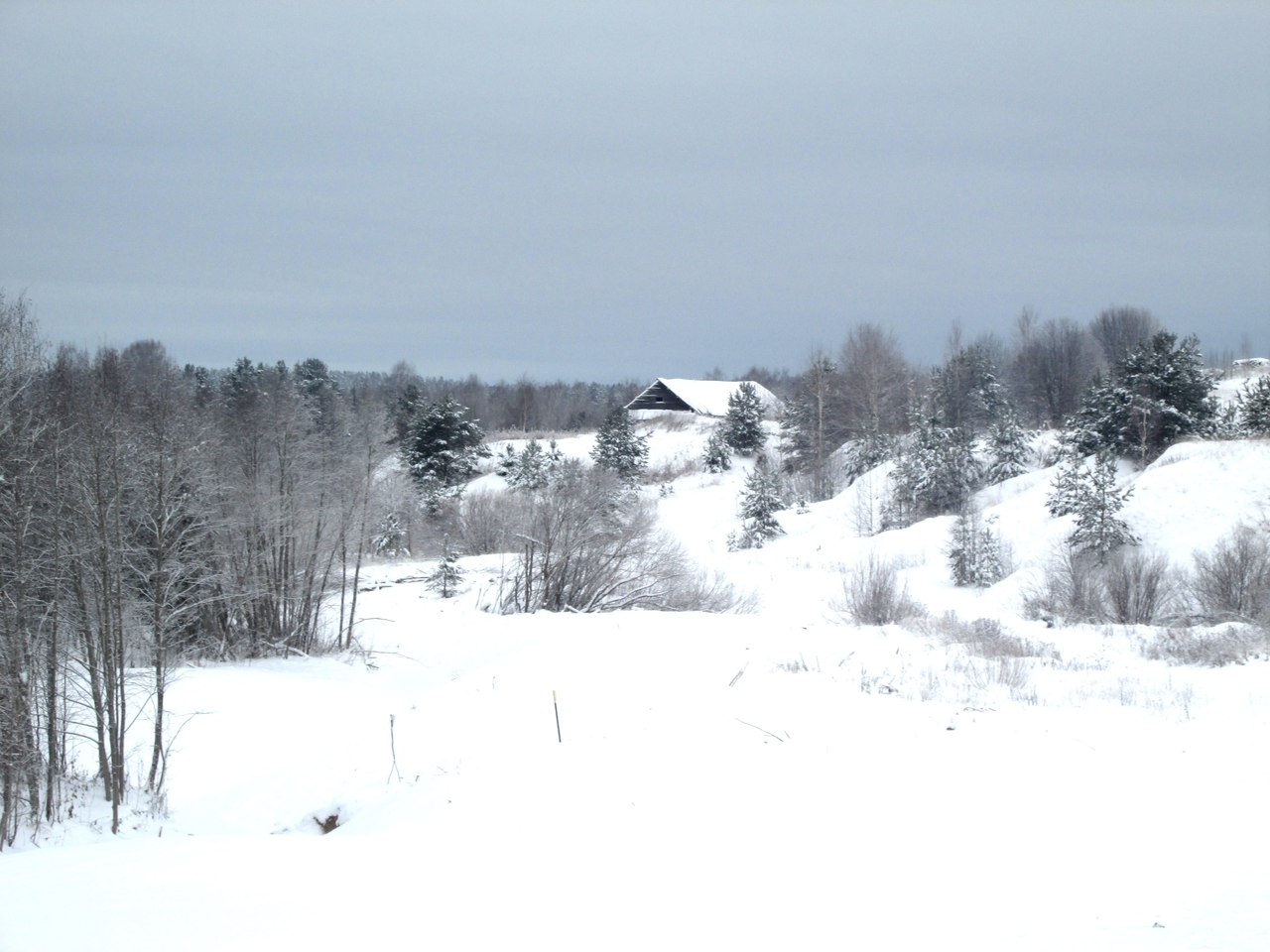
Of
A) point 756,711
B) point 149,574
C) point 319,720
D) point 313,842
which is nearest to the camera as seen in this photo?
point 313,842

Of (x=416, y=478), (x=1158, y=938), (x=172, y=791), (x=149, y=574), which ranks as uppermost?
(x=416, y=478)

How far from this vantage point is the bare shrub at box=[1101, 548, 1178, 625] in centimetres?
1969

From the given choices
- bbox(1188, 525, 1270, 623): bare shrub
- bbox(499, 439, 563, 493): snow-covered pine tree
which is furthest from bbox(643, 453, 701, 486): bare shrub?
bbox(1188, 525, 1270, 623): bare shrub

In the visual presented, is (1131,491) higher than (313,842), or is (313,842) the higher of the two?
(1131,491)

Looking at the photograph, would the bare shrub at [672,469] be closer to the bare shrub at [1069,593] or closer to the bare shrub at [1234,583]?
the bare shrub at [1069,593]

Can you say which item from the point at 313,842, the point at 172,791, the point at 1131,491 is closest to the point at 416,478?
the point at 1131,491

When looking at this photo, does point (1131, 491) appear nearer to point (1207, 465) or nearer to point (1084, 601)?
point (1207, 465)

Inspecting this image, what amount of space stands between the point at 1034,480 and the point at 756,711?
27957mm

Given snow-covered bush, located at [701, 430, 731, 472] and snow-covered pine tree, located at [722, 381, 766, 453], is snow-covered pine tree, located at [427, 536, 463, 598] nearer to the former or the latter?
snow-covered bush, located at [701, 430, 731, 472]

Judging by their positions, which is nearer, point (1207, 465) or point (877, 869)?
point (877, 869)

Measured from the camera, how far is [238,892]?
5719 millimetres

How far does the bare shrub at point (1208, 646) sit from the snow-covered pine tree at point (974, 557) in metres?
9.76

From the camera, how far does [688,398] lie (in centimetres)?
6875

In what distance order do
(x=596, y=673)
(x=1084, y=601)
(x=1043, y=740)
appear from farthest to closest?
(x=1084, y=601), (x=596, y=673), (x=1043, y=740)
